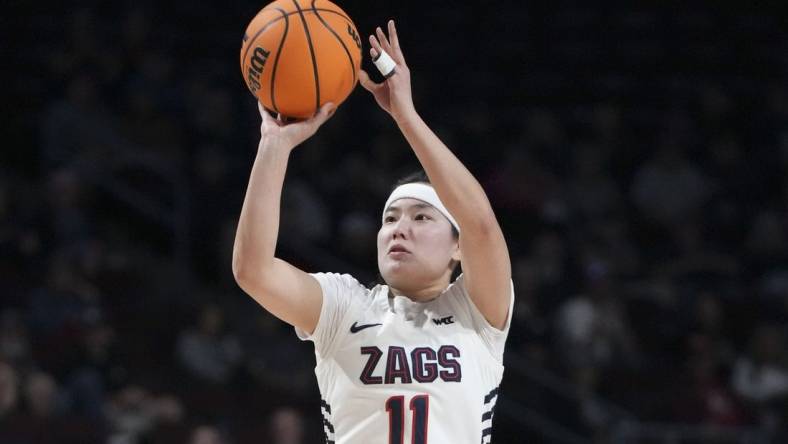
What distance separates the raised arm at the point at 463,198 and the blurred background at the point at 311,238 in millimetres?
4607

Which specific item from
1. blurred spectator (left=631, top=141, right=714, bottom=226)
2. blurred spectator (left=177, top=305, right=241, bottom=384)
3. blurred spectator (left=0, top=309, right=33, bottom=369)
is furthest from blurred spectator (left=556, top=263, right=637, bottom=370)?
blurred spectator (left=0, top=309, right=33, bottom=369)

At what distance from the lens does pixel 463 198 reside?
12.3 ft

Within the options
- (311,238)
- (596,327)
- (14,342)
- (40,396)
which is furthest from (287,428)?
(596,327)

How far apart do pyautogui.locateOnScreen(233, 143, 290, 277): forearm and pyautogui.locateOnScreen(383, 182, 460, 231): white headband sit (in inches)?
29.4

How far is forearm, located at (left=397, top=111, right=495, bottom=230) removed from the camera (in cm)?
371

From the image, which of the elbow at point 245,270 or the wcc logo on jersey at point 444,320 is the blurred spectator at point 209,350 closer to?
the wcc logo on jersey at point 444,320

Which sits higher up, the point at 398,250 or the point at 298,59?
the point at 298,59

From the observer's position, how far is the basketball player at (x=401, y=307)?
3635 millimetres

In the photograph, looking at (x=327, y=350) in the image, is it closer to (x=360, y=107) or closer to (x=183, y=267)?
(x=183, y=267)

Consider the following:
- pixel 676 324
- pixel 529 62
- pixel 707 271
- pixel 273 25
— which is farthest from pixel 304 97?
pixel 529 62

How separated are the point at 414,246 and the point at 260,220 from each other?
727 mm

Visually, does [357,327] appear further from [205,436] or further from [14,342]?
[14,342]

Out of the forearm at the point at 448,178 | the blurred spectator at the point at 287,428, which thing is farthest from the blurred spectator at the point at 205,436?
the forearm at the point at 448,178

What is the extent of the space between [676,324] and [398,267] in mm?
7137
